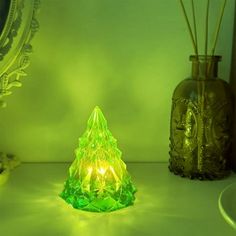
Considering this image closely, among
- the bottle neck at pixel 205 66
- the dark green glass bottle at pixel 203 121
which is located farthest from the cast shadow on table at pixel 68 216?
the bottle neck at pixel 205 66

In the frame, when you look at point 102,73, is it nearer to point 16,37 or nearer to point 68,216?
point 16,37

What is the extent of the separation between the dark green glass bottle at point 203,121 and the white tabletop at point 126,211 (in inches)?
1.2

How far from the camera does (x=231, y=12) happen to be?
70 centimetres

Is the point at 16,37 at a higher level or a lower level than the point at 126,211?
higher

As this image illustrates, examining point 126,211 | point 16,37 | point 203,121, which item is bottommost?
point 126,211

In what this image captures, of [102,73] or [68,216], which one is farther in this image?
[102,73]

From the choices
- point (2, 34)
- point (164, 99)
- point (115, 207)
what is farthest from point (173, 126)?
point (2, 34)

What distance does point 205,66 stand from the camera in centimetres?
63

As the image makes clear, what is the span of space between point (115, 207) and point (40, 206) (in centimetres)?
11

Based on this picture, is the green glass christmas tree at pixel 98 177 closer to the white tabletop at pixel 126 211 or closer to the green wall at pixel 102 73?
the white tabletop at pixel 126 211

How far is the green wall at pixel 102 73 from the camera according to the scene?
0.68 metres

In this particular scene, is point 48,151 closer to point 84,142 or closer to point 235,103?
point 84,142

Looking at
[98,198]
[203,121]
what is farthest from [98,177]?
[203,121]

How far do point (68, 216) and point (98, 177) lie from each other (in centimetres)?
7
